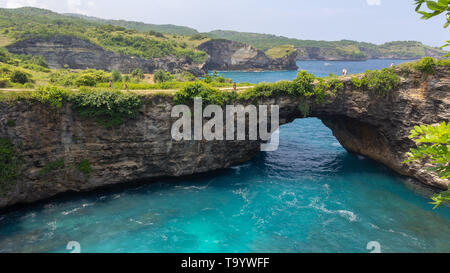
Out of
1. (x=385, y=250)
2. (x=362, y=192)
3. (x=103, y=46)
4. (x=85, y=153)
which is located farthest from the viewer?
(x=103, y=46)

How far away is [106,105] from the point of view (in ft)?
84.4

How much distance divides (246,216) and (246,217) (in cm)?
16

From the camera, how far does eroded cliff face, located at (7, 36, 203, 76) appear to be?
92.4 m

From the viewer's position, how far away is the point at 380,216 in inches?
985

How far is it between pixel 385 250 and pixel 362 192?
8.69 m

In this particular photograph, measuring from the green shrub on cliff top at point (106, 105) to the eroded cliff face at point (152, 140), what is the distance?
71cm

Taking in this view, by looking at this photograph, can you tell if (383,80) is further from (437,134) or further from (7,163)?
(7,163)

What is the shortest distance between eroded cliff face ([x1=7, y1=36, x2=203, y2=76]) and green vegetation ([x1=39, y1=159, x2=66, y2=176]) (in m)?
86.2

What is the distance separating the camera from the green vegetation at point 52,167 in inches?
982

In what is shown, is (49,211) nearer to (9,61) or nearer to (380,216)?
(380,216)

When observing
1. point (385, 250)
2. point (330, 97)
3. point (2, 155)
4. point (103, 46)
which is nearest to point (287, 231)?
point (385, 250)

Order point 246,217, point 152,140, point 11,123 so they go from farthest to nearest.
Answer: point 152,140
point 246,217
point 11,123

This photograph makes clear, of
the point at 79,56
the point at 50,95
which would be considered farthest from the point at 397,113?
the point at 79,56

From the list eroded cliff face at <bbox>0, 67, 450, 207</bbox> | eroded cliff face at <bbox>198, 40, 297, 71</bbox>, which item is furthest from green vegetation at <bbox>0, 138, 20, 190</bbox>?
eroded cliff face at <bbox>198, 40, 297, 71</bbox>
